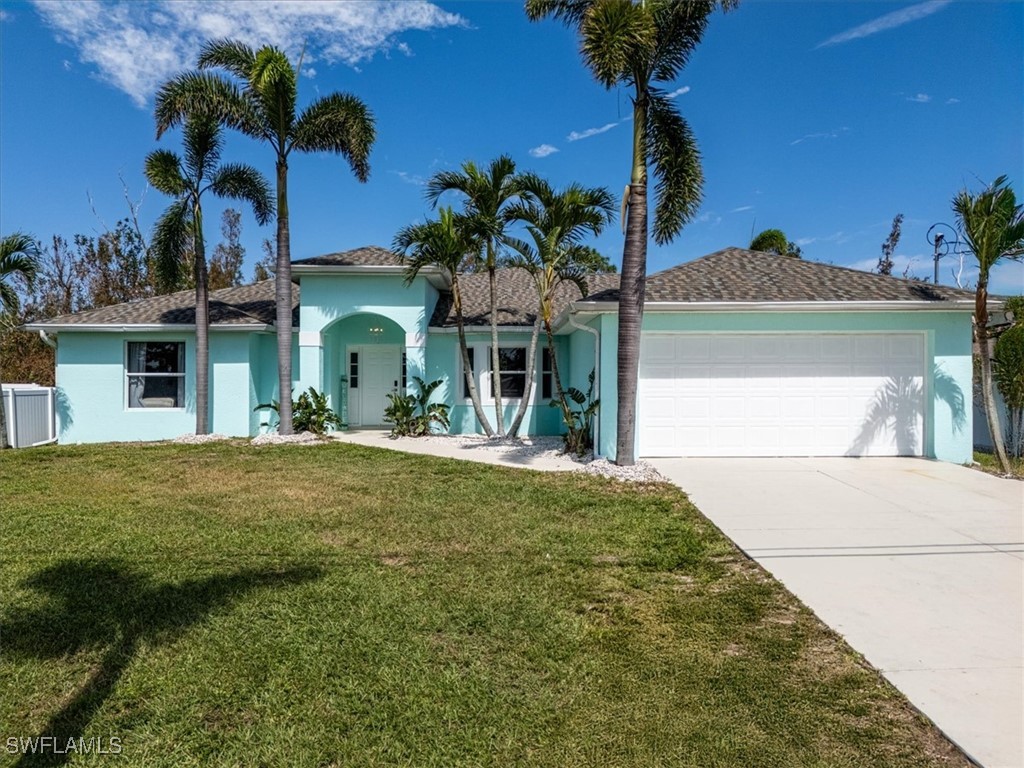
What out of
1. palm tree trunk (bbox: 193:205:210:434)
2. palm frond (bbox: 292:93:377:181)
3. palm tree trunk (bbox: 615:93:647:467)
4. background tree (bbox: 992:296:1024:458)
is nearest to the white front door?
palm tree trunk (bbox: 193:205:210:434)

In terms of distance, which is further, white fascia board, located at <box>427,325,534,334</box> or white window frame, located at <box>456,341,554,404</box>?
white window frame, located at <box>456,341,554,404</box>

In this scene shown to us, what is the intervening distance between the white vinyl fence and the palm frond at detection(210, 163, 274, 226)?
668 cm

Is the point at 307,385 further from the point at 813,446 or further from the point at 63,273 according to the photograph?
the point at 63,273

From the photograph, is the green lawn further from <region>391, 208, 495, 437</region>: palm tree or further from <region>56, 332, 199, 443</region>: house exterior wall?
<region>56, 332, 199, 443</region>: house exterior wall

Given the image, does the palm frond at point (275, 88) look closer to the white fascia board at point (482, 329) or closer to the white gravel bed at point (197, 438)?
the white fascia board at point (482, 329)

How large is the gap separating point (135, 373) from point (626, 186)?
13.1 meters

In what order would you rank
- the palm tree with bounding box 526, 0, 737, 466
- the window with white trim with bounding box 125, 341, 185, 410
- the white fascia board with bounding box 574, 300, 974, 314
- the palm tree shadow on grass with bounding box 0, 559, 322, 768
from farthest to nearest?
the window with white trim with bounding box 125, 341, 185, 410 < the white fascia board with bounding box 574, 300, 974, 314 < the palm tree with bounding box 526, 0, 737, 466 < the palm tree shadow on grass with bounding box 0, 559, 322, 768

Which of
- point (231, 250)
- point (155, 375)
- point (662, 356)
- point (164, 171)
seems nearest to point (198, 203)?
point (164, 171)

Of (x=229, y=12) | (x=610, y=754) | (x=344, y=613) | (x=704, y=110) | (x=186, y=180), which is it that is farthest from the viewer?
(x=186, y=180)

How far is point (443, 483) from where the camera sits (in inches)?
345

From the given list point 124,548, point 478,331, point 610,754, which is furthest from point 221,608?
point 478,331

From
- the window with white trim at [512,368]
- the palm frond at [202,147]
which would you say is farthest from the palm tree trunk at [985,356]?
the palm frond at [202,147]

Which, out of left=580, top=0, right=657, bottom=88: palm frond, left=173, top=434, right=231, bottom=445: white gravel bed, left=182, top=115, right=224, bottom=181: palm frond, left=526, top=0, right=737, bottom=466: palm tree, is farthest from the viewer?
left=173, top=434, right=231, bottom=445: white gravel bed

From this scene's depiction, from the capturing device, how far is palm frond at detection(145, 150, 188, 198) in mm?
12938
